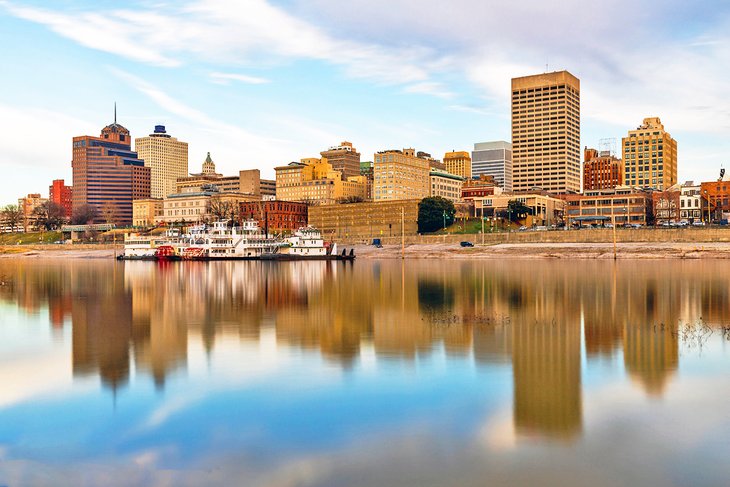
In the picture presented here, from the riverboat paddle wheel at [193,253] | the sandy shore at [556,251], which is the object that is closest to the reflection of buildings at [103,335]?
the riverboat paddle wheel at [193,253]

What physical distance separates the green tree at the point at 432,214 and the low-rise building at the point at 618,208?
3762 cm

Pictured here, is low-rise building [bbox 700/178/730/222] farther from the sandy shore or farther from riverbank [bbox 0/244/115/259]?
riverbank [bbox 0/244/115/259]

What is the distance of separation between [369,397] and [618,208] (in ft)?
618

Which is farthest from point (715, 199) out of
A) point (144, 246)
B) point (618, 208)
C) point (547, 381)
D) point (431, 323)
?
point (547, 381)

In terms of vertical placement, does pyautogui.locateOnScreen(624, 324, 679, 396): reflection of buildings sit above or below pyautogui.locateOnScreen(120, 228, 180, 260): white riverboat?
below

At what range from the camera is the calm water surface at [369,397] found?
13.5 m

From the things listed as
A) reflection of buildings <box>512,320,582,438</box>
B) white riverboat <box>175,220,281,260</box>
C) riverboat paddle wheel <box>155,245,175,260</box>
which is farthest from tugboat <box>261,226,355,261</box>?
reflection of buildings <box>512,320,582,438</box>

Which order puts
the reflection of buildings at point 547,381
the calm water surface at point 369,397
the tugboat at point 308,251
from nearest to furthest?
the calm water surface at point 369,397
the reflection of buildings at point 547,381
the tugboat at point 308,251

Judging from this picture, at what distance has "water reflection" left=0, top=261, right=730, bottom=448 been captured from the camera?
21438mm

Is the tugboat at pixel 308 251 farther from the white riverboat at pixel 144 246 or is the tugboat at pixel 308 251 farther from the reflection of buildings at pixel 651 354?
the reflection of buildings at pixel 651 354

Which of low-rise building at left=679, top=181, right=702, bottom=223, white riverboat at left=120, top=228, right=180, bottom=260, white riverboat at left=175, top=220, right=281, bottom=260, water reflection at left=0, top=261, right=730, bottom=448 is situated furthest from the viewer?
low-rise building at left=679, top=181, right=702, bottom=223

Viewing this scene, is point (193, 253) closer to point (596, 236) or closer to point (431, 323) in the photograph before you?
point (596, 236)

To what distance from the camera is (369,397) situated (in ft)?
60.8

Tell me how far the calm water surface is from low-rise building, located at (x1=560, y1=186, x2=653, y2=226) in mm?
162375
